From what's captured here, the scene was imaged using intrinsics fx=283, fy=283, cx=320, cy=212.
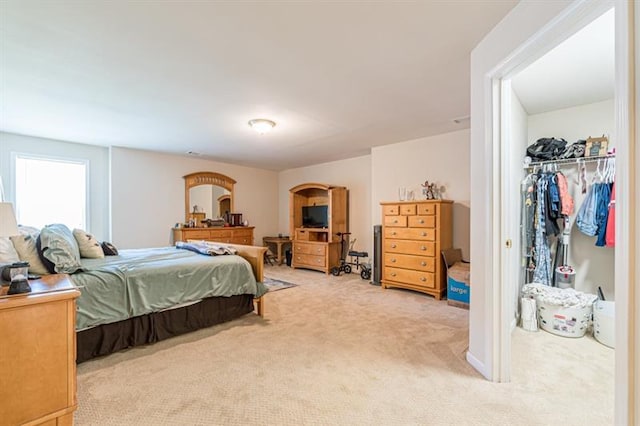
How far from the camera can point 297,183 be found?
7.24 metres

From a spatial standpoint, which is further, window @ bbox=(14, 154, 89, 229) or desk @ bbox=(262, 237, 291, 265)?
desk @ bbox=(262, 237, 291, 265)

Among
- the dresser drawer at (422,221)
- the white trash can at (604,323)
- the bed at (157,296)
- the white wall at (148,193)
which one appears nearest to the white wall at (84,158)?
the white wall at (148,193)

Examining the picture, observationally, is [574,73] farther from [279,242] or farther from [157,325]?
[279,242]

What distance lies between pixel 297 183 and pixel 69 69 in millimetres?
5111

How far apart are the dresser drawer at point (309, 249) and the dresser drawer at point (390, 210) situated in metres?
1.66

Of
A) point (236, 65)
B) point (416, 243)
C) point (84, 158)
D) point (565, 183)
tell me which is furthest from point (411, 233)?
point (84, 158)

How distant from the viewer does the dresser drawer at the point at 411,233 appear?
4030 mm

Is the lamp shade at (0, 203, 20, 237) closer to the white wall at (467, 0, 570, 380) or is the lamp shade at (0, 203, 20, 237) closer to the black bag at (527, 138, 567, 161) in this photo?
the white wall at (467, 0, 570, 380)

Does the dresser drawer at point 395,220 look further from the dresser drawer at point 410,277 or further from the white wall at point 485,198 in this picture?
the white wall at point 485,198

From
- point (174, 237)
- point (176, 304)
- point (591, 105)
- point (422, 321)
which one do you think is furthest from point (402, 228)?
point (174, 237)

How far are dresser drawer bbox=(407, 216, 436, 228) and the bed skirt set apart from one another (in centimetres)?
251

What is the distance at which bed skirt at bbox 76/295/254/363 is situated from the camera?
225 cm

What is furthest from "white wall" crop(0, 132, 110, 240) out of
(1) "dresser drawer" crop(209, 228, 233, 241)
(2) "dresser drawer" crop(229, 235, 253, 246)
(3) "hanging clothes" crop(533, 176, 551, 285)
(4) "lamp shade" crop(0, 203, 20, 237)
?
(3) "hanging clothes" crop(533, 176, 551, 285)

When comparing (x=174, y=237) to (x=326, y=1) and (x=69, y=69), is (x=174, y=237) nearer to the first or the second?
(x=69, y=69)
